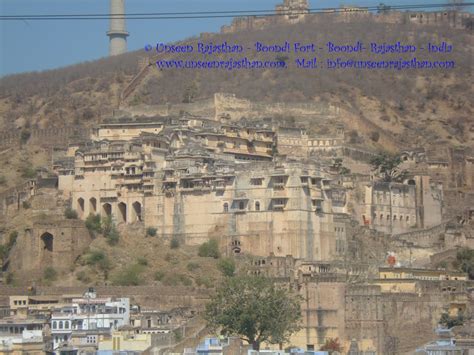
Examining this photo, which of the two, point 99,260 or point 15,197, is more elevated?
point 15,197

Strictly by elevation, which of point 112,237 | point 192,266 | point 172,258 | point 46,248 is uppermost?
point 112,237

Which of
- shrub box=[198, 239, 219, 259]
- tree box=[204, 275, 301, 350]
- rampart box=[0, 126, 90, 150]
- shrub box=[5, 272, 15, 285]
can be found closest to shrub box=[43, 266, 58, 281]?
shrub box=[5, 272, 15, 285]

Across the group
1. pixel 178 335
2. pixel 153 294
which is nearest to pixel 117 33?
pixel 153 294

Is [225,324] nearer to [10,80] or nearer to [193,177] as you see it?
[193,177]

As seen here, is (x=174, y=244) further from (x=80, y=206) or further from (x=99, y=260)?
(x=80, y=206)

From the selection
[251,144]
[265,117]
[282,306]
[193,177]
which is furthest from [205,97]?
[282,306]

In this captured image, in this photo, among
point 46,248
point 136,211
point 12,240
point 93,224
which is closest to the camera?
point 46,248
